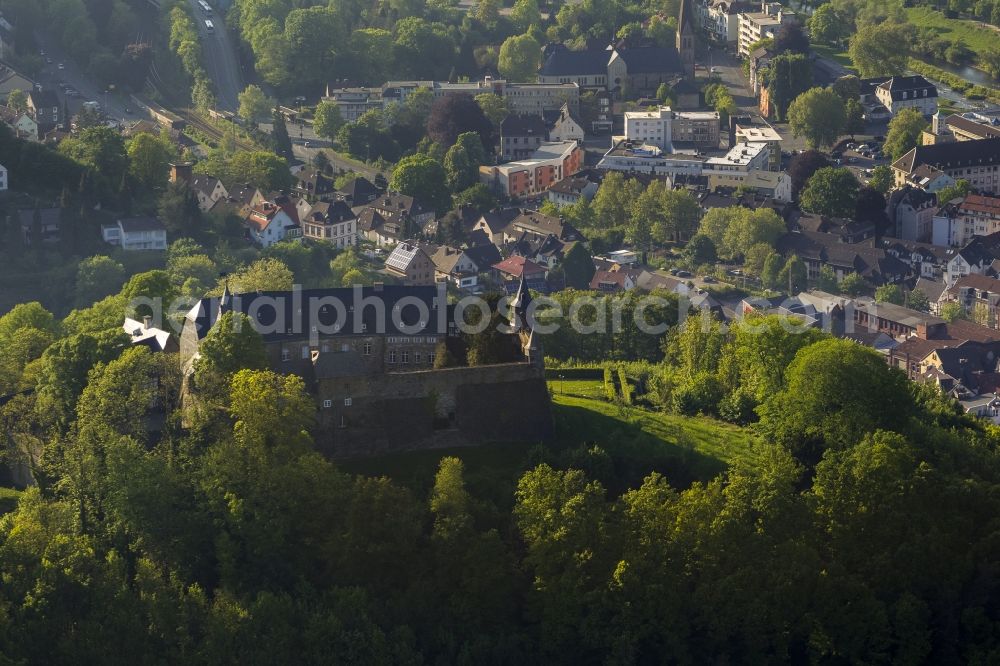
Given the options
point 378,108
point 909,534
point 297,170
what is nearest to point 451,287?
point 297,170

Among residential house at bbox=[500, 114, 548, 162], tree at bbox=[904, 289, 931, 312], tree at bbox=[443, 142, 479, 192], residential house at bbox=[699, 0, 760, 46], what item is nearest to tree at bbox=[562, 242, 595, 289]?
tree at bbox=[443, 142, 479, 192]

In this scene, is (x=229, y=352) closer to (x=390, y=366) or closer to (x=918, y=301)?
(x=390, y=366)

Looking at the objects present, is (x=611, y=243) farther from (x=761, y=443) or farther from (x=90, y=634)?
(x=90, y=634)

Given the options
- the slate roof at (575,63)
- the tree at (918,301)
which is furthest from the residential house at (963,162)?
the slate roof at (575,63)

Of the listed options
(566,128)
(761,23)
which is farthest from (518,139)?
(761,23)

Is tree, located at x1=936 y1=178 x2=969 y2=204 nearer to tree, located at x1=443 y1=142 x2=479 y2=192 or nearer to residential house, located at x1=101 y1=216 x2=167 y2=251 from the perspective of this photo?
tree, located at x1=443 y1=142 x2=479 y2=192
